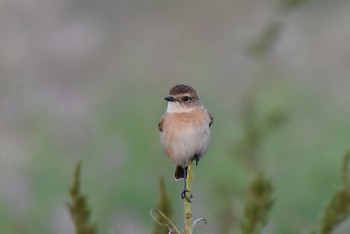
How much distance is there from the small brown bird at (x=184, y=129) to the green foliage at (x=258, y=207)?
672mm

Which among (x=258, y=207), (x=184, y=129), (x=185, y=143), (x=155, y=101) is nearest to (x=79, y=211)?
(x=258, y=207)

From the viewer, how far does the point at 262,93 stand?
14734 millimetres

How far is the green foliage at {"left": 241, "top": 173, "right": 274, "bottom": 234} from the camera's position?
4.42 meters

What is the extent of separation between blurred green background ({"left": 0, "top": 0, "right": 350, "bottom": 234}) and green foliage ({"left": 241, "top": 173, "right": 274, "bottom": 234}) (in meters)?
1.16

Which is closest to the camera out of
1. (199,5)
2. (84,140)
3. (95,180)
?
(95,180)

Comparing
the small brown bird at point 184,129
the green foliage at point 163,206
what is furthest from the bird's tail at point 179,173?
the green foliage at point 163,206

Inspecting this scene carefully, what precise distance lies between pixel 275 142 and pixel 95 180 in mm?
2505

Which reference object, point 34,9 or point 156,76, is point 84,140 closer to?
point 156,76

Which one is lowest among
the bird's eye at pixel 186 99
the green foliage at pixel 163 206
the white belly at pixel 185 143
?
the green foliage at pixel 163 206

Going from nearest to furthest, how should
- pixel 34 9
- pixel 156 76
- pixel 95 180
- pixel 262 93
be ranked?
pixel 95 180, pixel 262 93, pixel 156 76, pixel 34 9

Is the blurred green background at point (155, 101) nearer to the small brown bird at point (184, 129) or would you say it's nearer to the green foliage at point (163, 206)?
the small brown bird at point (184, 129)

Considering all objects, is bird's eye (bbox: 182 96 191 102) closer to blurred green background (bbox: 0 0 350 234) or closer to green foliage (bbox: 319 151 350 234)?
blurred green background (bbox: 0 0 350 234)

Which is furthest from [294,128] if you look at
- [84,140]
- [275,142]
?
[84,140]

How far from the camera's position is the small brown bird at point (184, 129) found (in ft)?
17.5
